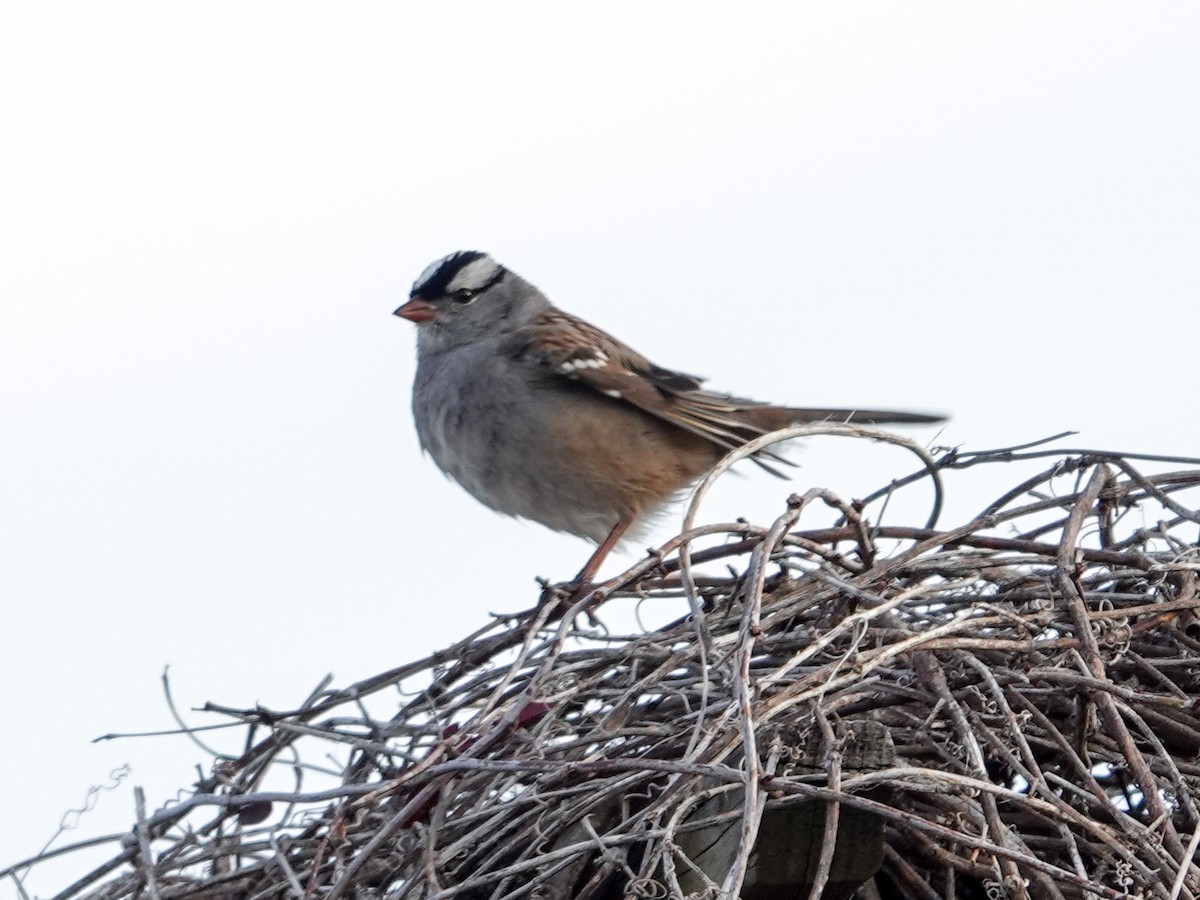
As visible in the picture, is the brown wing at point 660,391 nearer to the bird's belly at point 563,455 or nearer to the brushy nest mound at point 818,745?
the bird's belly at point 563,455

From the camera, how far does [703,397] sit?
15.8 feet

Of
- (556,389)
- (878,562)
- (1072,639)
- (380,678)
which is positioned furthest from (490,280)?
(1072,639)

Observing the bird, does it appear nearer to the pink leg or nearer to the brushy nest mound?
the pink leg

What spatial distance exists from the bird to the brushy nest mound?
158cm

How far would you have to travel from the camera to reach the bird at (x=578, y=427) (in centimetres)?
464

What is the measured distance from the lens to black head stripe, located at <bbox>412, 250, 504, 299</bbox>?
536 centimetres

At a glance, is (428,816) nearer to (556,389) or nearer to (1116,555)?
(1116,555)

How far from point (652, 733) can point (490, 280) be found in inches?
123

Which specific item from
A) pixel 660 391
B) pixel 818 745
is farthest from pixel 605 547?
pixel 818 745

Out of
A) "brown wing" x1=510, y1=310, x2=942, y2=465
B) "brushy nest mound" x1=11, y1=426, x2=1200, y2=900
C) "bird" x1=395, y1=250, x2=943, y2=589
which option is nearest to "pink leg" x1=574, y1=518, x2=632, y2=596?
"bird" x1=395, y1=250, x2=943, y2=589

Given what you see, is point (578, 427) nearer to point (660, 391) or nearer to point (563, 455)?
point (563, 455)

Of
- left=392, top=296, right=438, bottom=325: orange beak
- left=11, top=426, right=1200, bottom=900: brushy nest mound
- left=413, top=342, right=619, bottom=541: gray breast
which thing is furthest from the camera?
left=392, top=296, right=438, bottom=325: orange beak

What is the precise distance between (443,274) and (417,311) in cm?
16

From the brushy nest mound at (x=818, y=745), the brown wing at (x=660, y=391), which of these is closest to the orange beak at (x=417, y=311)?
the brown wing at (x=660, y=391)
